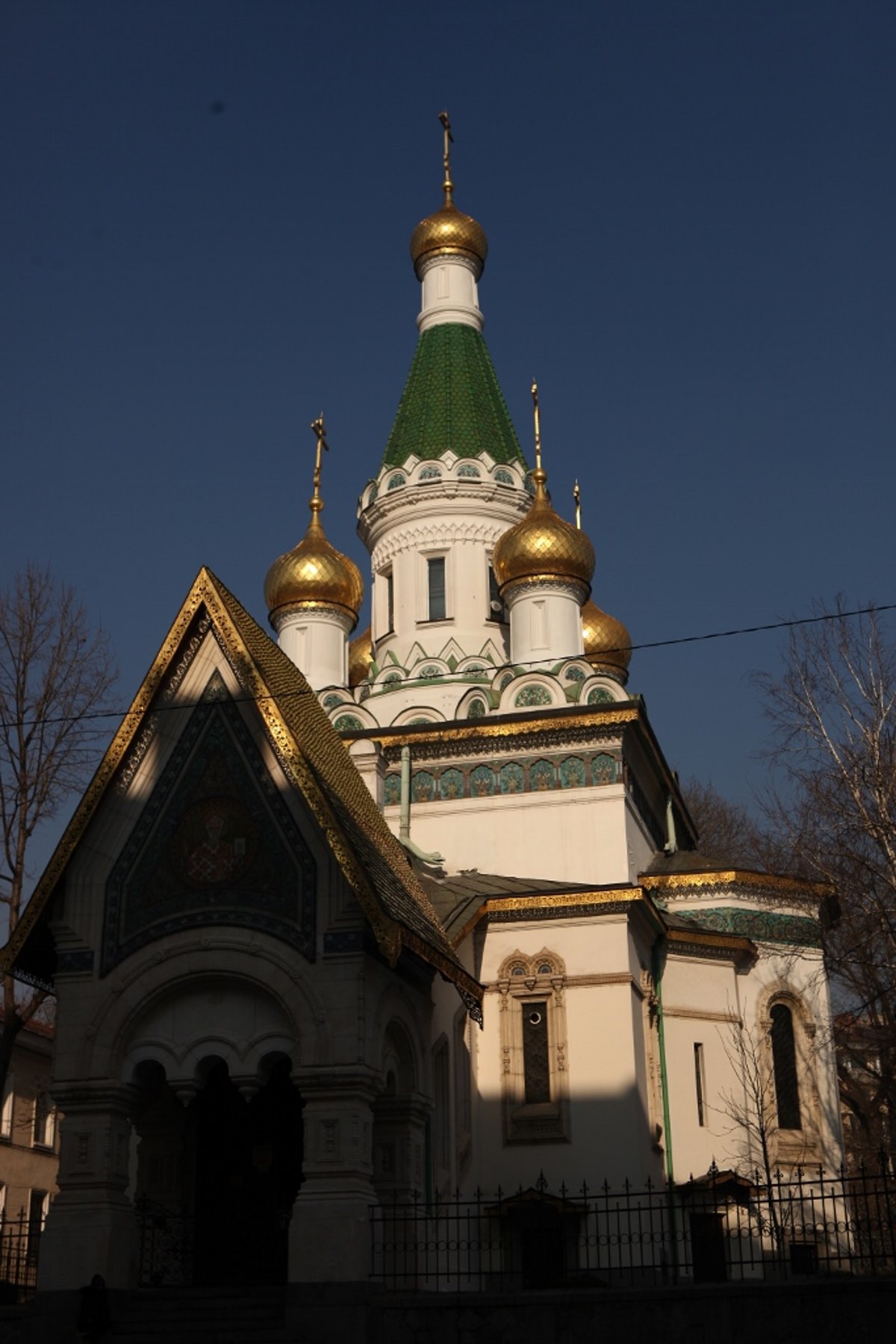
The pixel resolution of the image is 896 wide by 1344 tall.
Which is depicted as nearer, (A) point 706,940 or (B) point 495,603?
(A) point 706,940

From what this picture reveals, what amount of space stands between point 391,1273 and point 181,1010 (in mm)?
2731

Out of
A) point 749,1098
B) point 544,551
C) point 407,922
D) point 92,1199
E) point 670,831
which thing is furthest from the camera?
point 670,831

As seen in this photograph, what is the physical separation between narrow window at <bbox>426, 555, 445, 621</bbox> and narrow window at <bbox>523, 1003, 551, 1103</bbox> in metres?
7.39

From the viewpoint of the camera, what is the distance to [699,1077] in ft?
61.0

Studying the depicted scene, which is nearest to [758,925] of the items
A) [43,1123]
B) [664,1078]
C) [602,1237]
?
[664,1078]

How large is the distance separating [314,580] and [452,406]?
3972 millimetres

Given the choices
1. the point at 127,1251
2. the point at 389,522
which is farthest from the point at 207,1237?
the point at 389,522

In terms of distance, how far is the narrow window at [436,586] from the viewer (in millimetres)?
23109

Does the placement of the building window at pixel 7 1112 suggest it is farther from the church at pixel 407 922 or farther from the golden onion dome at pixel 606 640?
the golden onion dome at pixel 606 640

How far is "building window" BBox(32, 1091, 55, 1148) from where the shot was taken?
25.5 meters

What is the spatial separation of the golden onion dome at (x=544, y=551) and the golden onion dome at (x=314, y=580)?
255 centimetres

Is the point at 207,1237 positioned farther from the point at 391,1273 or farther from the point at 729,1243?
the point at 729,1243

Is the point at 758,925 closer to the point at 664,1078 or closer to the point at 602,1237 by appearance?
the point at 664,1078

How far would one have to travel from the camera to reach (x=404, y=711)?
20828 millimetres
